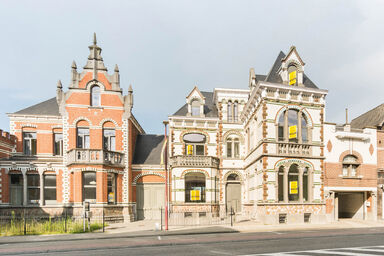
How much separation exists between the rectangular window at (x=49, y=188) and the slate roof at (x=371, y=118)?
29757 mm

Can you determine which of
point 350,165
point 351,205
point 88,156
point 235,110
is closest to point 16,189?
point 88,156

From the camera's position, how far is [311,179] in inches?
859

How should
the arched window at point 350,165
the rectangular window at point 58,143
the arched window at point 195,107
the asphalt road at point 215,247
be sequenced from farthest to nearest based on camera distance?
the arched window at point 195,107
the rectangular window at point 58,143
the arched window at point 350,165
the asphalt road at point 215,247

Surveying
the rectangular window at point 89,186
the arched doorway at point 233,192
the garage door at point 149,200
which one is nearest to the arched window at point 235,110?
the arched doorway at point 233,192

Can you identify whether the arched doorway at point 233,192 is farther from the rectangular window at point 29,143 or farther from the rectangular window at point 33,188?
the rectangular window at point 29,143

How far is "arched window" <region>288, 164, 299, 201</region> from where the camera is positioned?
21406mm

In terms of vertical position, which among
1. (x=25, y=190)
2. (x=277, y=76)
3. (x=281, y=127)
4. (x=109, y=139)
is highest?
(x=277, y=76)

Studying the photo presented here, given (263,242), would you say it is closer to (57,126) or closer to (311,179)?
(311,179)

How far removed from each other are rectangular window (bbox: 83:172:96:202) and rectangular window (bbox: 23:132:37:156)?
5986 mm

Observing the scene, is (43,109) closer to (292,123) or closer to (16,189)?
(16,189)

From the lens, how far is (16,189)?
23453mm

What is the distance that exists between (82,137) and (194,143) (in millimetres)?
10557

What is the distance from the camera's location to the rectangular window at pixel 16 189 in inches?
917

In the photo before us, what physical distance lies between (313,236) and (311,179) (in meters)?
7.71
